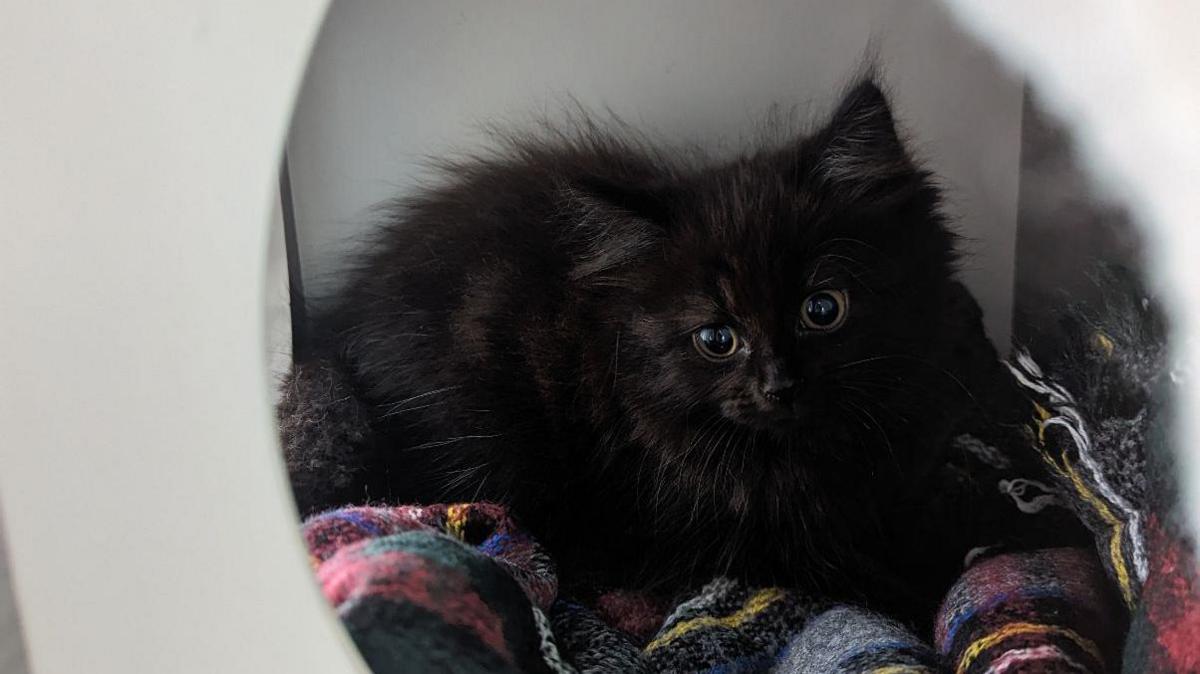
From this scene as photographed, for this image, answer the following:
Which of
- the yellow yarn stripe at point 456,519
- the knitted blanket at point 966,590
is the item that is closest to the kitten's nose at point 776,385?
the knitted blanket at point 966,590

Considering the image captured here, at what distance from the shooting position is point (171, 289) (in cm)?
75

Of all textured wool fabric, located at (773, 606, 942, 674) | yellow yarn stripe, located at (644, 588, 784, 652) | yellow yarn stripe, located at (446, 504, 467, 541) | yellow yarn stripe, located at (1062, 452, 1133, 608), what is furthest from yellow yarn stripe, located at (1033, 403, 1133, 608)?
yellow yarn stripe, located at (446, 504, 467, 541)

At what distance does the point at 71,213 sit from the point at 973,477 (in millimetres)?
761

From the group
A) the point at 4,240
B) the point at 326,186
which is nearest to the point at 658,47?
the point at 326,186

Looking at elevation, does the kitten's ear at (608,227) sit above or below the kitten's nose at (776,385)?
above

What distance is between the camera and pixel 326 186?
2.46ft

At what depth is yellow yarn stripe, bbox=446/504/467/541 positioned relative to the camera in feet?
2.52

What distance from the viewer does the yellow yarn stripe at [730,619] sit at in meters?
0.78

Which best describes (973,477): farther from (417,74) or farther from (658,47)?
(417,74)

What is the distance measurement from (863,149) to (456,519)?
0.45m

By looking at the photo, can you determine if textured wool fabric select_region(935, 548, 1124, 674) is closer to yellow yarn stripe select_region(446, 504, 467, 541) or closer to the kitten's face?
the kitten's face

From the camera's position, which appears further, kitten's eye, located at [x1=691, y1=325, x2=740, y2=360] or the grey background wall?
kitten's eye, located at [x1=691, y1=325, x2=740, y2=360]

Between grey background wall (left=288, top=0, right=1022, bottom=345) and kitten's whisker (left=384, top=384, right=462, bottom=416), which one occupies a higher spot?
grey background wall (left=288, top=0, right=1022, bottom=345)

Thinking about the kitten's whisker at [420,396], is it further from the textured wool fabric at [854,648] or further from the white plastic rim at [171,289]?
the textured wool fabric at [854,648]
